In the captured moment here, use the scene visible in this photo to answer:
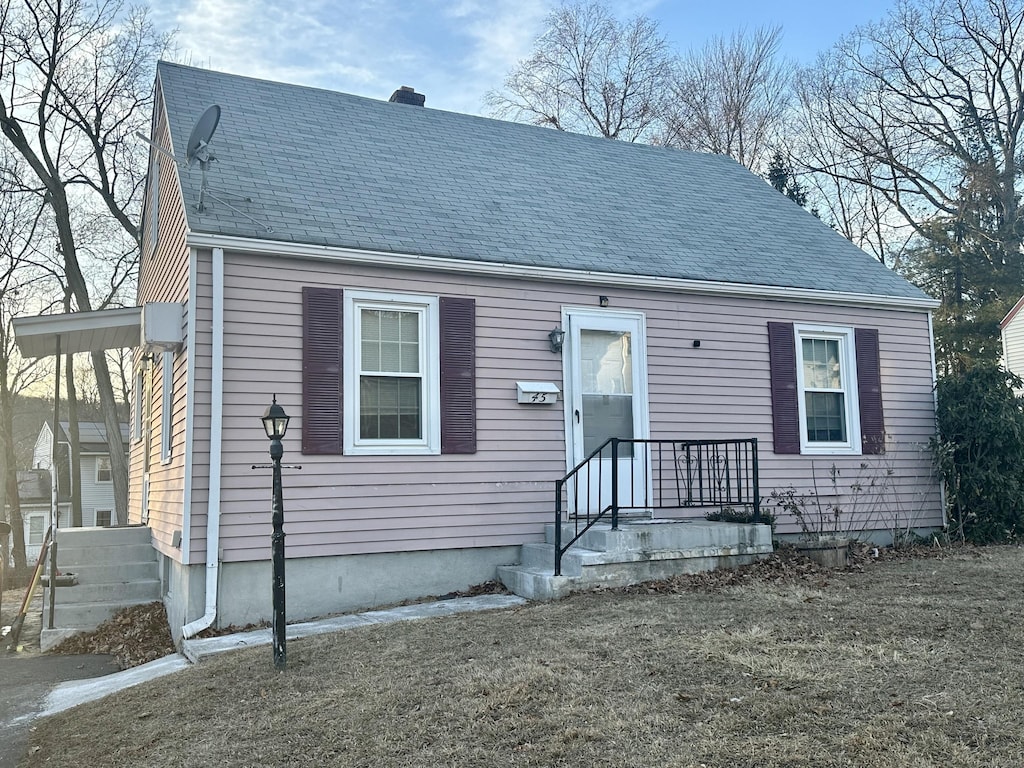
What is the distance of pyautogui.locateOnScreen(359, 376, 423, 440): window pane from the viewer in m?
7.64

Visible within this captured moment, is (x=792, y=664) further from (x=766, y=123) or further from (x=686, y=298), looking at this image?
(x=766, y=123)

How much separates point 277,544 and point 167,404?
12.4ft

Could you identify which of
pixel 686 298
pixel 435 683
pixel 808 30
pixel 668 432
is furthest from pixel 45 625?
pixel 808 30

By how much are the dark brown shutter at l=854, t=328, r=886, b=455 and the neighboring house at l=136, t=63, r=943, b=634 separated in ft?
0.09

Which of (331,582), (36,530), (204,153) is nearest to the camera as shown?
(331,582)

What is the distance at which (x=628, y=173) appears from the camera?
37.2 feet

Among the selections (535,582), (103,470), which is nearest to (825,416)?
(535,582)

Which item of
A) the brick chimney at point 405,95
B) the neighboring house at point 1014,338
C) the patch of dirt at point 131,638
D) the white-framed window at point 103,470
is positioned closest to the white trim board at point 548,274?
the patch of dirt at point 131,638

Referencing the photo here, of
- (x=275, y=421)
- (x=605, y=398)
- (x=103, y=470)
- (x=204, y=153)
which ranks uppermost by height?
(x=204, y=153)

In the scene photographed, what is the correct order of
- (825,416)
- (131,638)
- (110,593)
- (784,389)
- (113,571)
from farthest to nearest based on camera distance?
(825,416), (784,389), (113,571), (110,593), (131,638)

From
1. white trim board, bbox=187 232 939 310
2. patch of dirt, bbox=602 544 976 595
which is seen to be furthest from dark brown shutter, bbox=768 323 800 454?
patch of dirt, bbox=602 544 976 595

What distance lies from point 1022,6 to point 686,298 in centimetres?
1925

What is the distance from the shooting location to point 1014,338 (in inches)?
867

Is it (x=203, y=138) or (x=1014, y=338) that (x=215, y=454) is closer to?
(x=203, y=138)
